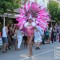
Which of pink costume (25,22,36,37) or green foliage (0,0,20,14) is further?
green foliage (0,0,20,14)

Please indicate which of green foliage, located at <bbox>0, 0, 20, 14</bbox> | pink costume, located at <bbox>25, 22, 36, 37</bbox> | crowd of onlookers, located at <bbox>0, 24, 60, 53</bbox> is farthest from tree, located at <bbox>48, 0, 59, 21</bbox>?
pink costume, located at <bbox>25, 22, 36, 37</bbox>

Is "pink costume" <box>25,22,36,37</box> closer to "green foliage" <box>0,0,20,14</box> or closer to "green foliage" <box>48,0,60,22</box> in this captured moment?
"green foliage" <box>0,0,20,14</box>

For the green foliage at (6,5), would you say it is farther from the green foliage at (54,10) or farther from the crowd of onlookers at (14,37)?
the green foliage at (54,10)

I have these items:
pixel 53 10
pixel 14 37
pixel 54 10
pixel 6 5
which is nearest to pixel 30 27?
pixel 6 5

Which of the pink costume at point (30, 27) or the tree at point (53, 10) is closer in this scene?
the pink costume at point (30, 27)

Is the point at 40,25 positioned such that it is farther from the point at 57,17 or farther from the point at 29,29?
the point at 57,17

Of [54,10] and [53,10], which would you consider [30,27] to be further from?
[54,10]

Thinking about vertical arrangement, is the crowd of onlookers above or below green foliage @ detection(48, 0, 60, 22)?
below

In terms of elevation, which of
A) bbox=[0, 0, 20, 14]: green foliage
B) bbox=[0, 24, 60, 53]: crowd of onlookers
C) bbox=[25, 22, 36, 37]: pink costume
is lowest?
bbox=[0, 24, 60, 53]: crowd of onlookers

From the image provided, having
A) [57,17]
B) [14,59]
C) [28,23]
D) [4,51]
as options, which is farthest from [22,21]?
[57,17]

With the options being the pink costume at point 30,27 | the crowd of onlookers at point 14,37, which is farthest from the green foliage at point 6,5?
the pink costume at point 30,27

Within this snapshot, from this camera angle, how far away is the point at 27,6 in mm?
14148

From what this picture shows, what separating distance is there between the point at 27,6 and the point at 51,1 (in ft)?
96.0

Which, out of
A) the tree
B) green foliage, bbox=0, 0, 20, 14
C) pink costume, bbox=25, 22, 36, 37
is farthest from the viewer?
the tree
